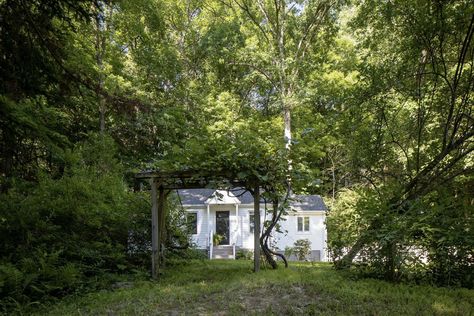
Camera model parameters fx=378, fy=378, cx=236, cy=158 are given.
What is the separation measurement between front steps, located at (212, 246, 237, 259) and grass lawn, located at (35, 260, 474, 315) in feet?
39.9

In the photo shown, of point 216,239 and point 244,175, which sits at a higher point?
point 244,175

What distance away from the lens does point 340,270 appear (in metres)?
7.30

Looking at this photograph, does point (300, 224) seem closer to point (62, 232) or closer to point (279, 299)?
point (62, 232)

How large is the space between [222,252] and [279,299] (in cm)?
1396

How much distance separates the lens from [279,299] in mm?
4988

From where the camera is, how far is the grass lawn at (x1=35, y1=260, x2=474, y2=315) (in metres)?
4.55

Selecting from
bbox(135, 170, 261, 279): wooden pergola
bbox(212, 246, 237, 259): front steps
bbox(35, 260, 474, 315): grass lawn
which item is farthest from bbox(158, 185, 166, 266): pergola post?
bbox(212, 246, 237, 259): front steps

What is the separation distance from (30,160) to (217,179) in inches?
148

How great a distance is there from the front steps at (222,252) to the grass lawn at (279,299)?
12.1 meters

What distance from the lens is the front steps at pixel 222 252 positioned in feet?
60.7

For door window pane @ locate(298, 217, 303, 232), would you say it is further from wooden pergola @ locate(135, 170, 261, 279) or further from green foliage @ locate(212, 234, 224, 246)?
wooden pergola @ locate(135, 170, 261, 279)

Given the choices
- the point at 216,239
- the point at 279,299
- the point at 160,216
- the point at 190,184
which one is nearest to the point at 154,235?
the point at 160,216

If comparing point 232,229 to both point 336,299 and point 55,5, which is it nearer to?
point 336,299

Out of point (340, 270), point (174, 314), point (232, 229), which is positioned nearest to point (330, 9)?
point (232, 229)
